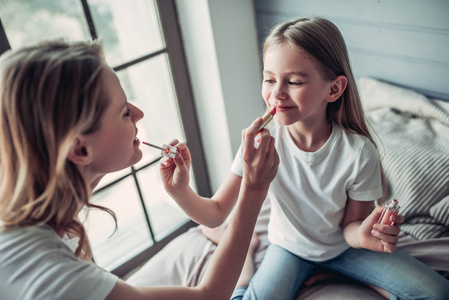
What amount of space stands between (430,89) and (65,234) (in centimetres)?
134

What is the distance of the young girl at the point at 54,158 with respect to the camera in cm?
68

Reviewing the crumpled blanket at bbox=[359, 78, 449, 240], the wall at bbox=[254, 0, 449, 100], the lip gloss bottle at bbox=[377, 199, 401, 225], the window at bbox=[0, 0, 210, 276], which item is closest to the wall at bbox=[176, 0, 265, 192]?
the window at bbox=[0, 0, 210, 276]

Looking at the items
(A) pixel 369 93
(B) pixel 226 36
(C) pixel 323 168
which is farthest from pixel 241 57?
(C) pixel 323 168

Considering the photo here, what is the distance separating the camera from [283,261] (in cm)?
117

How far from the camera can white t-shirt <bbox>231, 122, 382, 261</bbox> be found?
1.05m

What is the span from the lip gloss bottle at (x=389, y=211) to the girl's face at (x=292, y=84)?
302mm

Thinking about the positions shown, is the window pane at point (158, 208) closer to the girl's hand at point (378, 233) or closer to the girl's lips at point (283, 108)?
the girl's lips at point (283, 108)

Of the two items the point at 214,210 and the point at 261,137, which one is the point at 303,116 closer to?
the point at 261,137

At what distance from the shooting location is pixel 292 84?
100 cm

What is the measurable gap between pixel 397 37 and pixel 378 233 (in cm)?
85

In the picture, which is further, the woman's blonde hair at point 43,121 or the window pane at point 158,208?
the window pane at point 158,208

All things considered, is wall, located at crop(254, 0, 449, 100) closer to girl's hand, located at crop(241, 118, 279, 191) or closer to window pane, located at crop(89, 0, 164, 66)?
window pane, located at crop(89, 0, 164, 66)

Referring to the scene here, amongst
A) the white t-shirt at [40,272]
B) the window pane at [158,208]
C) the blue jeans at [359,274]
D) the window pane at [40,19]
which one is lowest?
the window pane at [158,208]

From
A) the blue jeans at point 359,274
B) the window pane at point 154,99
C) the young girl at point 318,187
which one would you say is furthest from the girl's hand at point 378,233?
the window pane at point 154,99
